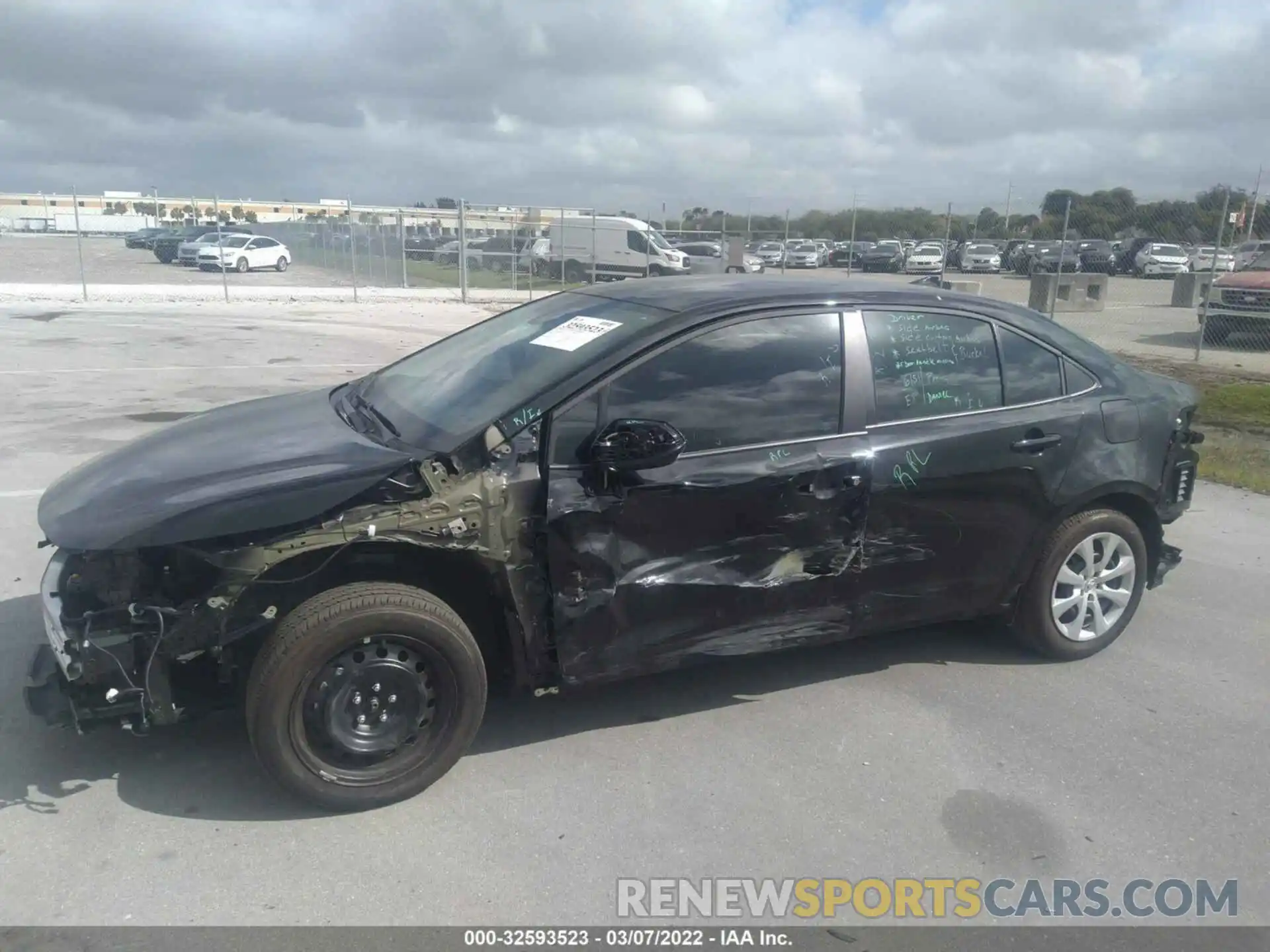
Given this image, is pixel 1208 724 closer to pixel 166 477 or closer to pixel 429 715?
pixel 429 715

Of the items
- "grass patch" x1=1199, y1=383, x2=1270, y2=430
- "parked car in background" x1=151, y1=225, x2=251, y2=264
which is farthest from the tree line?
"parked car in background" x1=151, y1=225, x2=251, y2=264

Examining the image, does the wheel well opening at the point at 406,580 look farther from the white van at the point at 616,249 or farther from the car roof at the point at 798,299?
the white van at the point at 616,249

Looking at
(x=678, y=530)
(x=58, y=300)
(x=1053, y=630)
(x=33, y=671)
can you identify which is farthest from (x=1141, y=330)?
(x=58, y=300)

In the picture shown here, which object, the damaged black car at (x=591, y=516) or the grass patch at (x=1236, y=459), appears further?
the grass patch at (x=1236, y=459)

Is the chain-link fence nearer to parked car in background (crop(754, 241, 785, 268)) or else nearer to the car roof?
parked car in background (crop(754, 241, 785, 268))

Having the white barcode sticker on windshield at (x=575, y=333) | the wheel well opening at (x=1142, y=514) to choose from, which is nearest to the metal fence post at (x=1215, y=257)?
the wheel well opening at (x=1142, y=514)

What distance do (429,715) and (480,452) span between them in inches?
36.4

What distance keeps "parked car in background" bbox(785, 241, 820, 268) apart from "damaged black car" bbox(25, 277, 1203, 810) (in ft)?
113

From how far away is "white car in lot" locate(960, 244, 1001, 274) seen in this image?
36.8m

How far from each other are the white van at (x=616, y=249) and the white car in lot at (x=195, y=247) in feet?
38.7

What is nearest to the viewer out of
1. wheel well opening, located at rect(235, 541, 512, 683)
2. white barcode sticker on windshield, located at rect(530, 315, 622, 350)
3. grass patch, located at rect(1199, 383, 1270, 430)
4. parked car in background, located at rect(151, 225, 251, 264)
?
wheel well opening, located at rect(235, 541, 512, 683)

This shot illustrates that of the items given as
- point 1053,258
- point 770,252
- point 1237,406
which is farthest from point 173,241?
point 1237,406

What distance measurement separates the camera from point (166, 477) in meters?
3.47

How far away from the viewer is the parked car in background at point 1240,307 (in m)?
16.9
